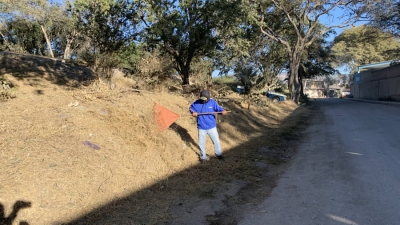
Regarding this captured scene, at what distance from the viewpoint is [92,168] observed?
5215mm

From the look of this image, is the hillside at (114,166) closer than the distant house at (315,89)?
Yes

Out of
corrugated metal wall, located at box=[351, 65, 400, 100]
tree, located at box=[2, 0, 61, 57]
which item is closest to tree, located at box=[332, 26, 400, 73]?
corrugated metal wall, located at box=[351, 65, 400, 100]

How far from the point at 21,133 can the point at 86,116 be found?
1487mm

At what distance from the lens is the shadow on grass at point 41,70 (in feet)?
43.3

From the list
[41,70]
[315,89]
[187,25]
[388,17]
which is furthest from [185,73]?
[315,89]

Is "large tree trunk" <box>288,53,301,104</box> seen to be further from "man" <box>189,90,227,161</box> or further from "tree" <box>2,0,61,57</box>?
"man" <box>189,90,227,161</box>

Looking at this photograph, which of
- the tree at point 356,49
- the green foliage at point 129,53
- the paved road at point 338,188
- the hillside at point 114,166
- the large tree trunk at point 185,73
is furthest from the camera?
the tree at point 356,49

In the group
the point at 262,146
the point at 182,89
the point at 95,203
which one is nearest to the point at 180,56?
the point at 182,89

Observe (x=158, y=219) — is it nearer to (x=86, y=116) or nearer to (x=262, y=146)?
(x=86, y=116)

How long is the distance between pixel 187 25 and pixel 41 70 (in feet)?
22.8

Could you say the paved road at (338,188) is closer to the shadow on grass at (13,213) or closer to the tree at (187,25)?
the shadow on grass at (13,213)

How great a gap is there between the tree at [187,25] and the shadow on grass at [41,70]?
12.4 ft

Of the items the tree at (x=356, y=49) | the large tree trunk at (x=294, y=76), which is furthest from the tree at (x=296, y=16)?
the tree at (x=356, y=49)

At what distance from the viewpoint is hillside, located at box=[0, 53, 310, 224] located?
4.29 metres
